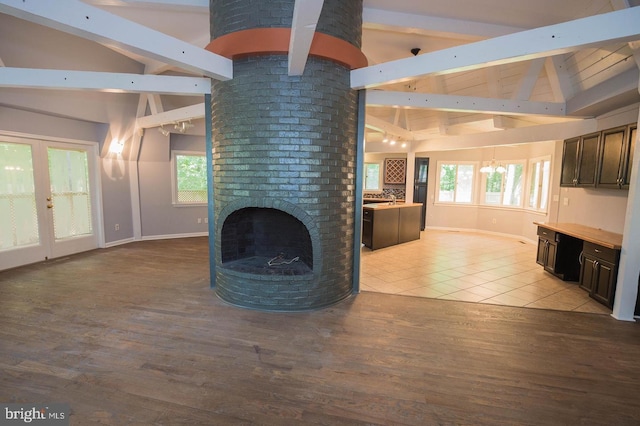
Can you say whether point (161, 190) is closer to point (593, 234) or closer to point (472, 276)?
point (472, 276)

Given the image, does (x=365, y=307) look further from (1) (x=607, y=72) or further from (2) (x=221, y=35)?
(1) (x=607, y=72)

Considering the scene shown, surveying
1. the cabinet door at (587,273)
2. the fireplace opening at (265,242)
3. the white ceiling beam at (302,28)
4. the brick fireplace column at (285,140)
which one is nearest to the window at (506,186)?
the cabinet door at (587,273)

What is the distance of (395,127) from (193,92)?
4358 millimetres

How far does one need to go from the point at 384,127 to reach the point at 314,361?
16.1 ft

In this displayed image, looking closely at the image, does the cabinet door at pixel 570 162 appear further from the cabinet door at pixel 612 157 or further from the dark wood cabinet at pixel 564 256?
the dark wood cabinet at pixel 564 256

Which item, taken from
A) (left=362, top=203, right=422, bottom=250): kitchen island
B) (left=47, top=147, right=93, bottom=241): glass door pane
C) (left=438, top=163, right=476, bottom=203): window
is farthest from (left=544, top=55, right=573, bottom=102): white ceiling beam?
(left=47, top=147, right=93, bottom=241): glass door pane

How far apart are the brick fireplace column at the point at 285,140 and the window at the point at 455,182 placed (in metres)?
6.30

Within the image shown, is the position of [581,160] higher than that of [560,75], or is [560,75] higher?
[560,75]

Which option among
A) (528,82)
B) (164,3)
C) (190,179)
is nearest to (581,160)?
(528,82)

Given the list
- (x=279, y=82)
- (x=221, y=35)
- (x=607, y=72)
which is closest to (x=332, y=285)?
(x=279, y=82)

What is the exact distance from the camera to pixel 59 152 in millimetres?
5352

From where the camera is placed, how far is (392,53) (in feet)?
16.7

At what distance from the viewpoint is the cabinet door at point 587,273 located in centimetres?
376

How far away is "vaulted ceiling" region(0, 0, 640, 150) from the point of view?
7.40ft
